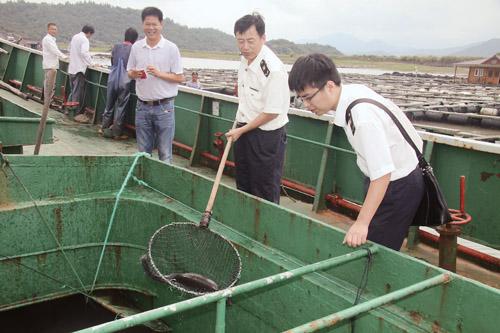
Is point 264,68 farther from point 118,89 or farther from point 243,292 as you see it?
point 118,89

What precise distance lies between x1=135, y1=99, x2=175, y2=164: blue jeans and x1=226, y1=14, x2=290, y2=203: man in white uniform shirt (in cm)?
125

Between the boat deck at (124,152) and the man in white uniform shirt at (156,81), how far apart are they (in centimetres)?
148

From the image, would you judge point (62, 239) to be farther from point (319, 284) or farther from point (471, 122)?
point (471, 122)

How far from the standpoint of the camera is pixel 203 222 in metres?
3.31

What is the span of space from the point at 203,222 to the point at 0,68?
37.4 ft

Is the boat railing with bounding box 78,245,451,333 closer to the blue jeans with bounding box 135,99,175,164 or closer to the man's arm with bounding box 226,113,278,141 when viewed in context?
the man's arm with bounding box 226,113,278,141

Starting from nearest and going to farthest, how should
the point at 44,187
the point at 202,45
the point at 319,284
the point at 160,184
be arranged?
the point at 319,284, the point at 44,187, the point at 160,184, the point at 202,45

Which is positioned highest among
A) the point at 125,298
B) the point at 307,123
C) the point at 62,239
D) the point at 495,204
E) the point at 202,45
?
the point at 202,45

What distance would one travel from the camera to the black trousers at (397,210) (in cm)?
266

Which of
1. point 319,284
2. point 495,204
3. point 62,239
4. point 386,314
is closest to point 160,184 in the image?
point 62,239

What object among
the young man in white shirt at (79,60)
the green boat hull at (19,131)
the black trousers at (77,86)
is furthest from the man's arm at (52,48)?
the green boat hull at (19,131)

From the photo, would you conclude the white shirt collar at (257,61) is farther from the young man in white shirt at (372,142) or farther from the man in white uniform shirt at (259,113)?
the young man in white shirt at (372,142)

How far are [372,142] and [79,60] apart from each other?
27.4ft

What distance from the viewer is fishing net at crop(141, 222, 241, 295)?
3.39 metres
